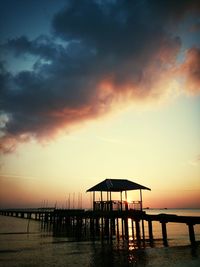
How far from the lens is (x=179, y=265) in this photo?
15352 millimetres

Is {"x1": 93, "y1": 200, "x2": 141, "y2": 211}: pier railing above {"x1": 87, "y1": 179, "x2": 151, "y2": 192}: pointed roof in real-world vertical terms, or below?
below

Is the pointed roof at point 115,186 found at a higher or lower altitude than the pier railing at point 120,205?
higher

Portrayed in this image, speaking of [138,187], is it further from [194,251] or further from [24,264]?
[24,264]

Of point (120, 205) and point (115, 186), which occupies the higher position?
point (115, 186)

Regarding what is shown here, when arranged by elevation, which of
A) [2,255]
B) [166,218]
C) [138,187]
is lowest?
[2,255]

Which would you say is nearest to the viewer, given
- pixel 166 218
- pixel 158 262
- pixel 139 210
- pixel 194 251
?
pixel 158 262

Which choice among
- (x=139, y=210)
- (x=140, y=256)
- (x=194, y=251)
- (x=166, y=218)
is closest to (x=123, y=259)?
(x=140, y=256)

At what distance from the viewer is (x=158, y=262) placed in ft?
54.1

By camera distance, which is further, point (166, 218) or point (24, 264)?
point (166, 218)

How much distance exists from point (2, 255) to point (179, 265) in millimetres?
13535

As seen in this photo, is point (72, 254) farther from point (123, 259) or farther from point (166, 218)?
point (166, 218)

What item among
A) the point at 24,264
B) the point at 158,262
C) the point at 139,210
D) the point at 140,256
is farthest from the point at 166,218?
the point at 24,264

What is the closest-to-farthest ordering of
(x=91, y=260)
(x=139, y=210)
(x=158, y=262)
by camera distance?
(x=158, y=262), (x=91, y=260), (x=139, y=210)

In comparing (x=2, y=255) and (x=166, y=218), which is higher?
(x=166, y=218)
